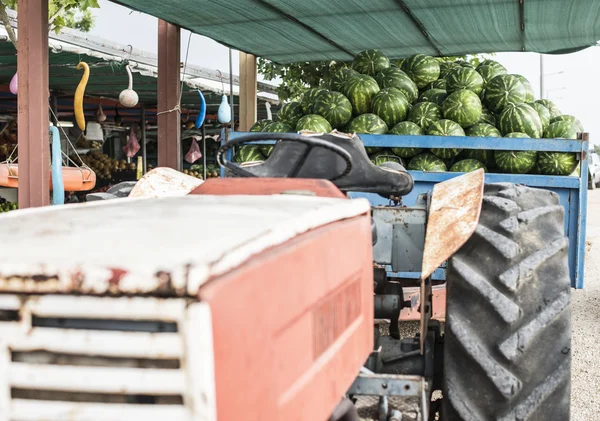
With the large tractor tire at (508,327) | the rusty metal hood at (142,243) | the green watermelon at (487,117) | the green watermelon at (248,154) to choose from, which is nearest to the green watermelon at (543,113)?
the green watermelon at (487,117)

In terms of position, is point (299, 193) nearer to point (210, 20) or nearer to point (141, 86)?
point (210, 20)

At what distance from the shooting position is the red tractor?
100 cm

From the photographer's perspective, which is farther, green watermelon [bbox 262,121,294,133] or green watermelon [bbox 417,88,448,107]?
green watermelon [bbox 417,88,448,107]

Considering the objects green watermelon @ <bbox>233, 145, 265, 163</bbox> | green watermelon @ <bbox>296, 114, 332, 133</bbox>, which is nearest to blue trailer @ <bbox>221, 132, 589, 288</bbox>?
green watermelon @ <bbox>296, 114, 332, 133</bbox>

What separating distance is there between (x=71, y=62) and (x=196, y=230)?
349 inches

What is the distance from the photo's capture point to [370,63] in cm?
730

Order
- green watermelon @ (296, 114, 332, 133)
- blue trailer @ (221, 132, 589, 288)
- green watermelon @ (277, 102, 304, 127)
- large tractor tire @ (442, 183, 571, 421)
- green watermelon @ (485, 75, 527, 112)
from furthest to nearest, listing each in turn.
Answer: green watermelon @ (277, 102, 304, 127) → green watermelon @ (485, 75, 527, 112) → green watermelon @ (296, 114, 332, 133) → blue trailer @ (221, 132, 589, 288) → large tractor tire @ (442, 183, 571, 421)

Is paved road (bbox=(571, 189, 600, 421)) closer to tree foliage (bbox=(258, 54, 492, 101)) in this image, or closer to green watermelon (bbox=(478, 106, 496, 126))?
green watermelon (bbox=(478, 106, 496, 126))

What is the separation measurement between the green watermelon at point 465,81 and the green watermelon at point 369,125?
0.94 m

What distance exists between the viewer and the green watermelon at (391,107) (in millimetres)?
6324

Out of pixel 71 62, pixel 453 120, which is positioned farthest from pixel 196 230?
pixel 71 62

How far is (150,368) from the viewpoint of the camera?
1024mm

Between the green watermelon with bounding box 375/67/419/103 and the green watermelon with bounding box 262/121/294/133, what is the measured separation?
3.67 feet

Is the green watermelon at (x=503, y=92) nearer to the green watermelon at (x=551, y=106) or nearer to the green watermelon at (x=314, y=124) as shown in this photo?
the green watermelon at (x=551, y=106)
